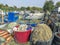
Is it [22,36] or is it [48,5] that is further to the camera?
[48,5]

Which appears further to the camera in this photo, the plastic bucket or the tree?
the tree

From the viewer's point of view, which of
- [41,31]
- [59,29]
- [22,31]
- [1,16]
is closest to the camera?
[41,31]

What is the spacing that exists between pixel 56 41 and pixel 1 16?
773 cm

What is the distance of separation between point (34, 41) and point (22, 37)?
1.00 metres

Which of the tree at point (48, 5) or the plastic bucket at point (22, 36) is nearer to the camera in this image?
the plastic bucket at point (22, 36)

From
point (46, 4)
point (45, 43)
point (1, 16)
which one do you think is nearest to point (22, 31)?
point (45, 43)

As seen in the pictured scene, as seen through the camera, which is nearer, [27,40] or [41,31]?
[41,31]

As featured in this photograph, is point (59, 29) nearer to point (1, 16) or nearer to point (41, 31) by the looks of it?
point (41, 31)

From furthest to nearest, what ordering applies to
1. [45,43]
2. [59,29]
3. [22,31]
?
1. [59,29]
2. [22,31]
3. [45,43]

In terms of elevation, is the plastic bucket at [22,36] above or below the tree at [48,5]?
below

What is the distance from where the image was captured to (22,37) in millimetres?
5586

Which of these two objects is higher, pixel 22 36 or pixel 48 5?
pixel 48 5

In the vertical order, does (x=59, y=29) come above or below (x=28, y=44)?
above

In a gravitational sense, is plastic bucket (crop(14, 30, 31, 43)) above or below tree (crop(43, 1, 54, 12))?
below
